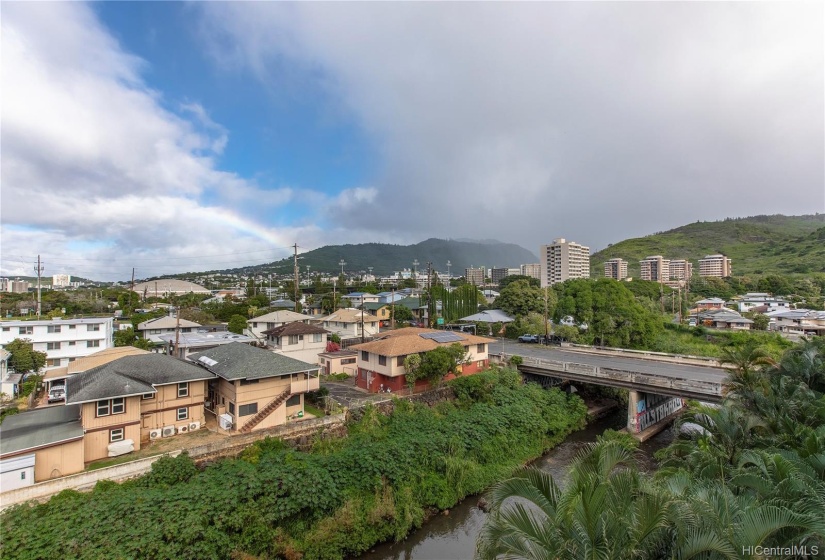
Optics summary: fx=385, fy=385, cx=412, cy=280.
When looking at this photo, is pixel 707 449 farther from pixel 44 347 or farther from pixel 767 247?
pixel 767 247

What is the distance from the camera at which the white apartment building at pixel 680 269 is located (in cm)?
13450

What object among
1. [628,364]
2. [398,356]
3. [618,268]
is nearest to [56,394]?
[398,356]

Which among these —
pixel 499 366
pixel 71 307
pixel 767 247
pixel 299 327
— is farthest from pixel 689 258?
pixel 71 307

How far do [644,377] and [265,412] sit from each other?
2614cm

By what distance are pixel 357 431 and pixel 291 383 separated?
5.02 m

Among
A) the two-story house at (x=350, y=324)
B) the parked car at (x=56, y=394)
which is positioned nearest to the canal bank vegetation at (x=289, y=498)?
the parked car at (x=56, y=394)

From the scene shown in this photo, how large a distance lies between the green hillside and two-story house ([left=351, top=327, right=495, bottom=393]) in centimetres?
11905

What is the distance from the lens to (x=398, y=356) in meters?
29.4

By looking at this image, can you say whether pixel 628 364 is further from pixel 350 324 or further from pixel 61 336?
pixel 61 336

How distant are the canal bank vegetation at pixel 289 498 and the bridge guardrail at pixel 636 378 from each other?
934 cm

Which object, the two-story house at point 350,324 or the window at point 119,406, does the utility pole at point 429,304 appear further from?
the window at point 119,406

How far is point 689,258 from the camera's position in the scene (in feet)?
514

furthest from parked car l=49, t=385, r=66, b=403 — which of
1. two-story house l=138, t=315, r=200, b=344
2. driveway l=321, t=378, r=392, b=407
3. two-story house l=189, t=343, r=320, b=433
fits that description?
two-story house l=138, t=315, r=200, b=344

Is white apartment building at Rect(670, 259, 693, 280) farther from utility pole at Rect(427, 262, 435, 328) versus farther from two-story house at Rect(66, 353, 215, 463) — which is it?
two-story house at Rect(66, 353, 215, 463)
